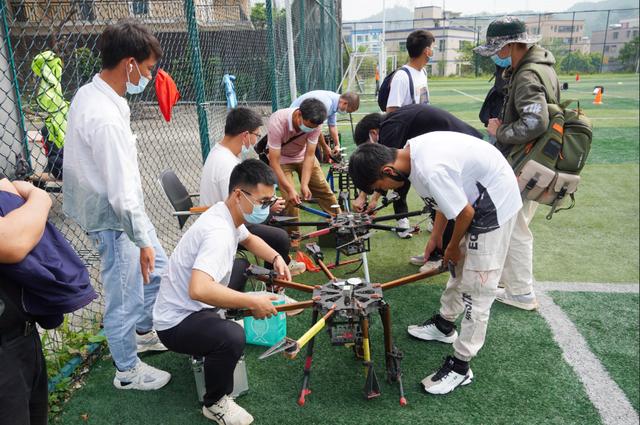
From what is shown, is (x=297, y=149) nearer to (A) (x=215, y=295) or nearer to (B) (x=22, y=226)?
(A) (x=215, y=295)

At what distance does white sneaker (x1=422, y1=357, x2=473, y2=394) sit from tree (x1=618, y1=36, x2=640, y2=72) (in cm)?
4451

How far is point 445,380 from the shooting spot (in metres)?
2.74

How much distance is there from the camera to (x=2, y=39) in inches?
124

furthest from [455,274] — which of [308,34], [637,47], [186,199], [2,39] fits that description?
[637,47]

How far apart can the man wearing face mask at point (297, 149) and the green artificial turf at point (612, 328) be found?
213 centimetres

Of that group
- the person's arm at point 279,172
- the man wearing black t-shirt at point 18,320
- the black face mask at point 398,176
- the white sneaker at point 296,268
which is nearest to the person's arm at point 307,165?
the person's arm at point 279,172

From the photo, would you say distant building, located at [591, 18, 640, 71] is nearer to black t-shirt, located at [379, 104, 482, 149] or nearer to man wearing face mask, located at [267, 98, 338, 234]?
man wearing face mask, located at [267, 98, 338, 234]

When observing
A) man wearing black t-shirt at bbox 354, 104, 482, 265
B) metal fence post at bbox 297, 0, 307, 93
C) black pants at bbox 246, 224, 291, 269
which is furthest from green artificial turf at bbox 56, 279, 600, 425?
metal fence post at bbox 297, 0, 307, 93

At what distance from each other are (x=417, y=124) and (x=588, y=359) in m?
2.01

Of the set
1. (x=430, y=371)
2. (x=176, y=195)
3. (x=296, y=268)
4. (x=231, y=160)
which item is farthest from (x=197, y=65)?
(x=430, y=371)

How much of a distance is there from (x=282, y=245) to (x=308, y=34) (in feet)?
24.8

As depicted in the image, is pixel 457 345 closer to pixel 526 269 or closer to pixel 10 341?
pixel 526 269

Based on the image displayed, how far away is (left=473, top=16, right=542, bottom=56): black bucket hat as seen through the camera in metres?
3.11

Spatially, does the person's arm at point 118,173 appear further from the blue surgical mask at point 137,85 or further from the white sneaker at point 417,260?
the white sneaker at point 417,260
